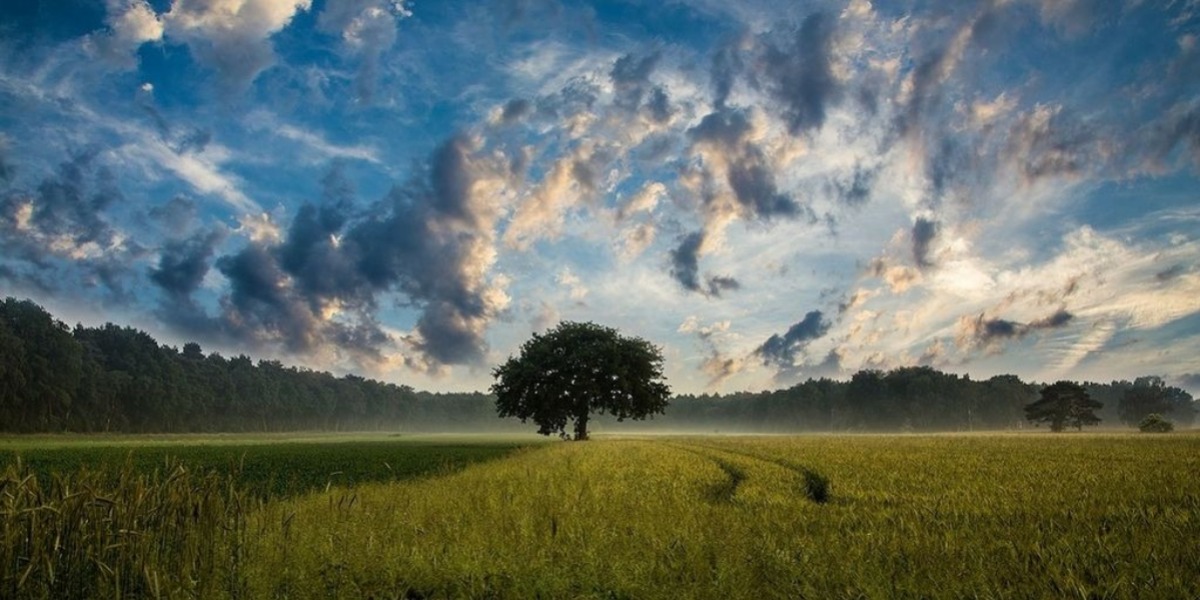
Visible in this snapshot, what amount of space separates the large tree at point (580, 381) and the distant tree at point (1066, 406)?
77.1 meters

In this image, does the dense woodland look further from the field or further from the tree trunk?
the field

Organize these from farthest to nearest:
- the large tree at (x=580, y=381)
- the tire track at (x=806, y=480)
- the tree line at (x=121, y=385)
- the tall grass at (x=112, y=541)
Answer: the tree line at (x=121, y=385)
the large tree at (x=580, y=381)
the tire track at (x=806, y=480)
the tall grass at (x=112, y=541)

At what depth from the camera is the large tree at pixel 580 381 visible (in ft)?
216

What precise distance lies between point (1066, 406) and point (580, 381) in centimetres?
8753

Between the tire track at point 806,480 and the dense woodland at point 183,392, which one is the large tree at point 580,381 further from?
the dense woodland at point 183,392

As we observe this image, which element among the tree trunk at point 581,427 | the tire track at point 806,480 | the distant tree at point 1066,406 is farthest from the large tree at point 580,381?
the distant tree at point 1066,406

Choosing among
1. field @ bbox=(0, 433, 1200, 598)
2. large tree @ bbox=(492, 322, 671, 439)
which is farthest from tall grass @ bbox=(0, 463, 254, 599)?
large tree @ bbox=(492, 322, 671, 439)

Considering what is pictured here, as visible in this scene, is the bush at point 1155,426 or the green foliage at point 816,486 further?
the bush at point 1155,426

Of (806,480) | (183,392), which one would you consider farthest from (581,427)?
(183,392)

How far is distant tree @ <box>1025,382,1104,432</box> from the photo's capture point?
338ft

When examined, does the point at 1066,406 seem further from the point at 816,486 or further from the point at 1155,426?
the point at 816,486

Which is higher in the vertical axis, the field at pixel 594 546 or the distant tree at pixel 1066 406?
the distant tree at pixel 1066 406

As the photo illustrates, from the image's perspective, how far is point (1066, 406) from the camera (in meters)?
103

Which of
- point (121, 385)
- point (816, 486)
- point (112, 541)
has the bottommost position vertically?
point (816, 486)
